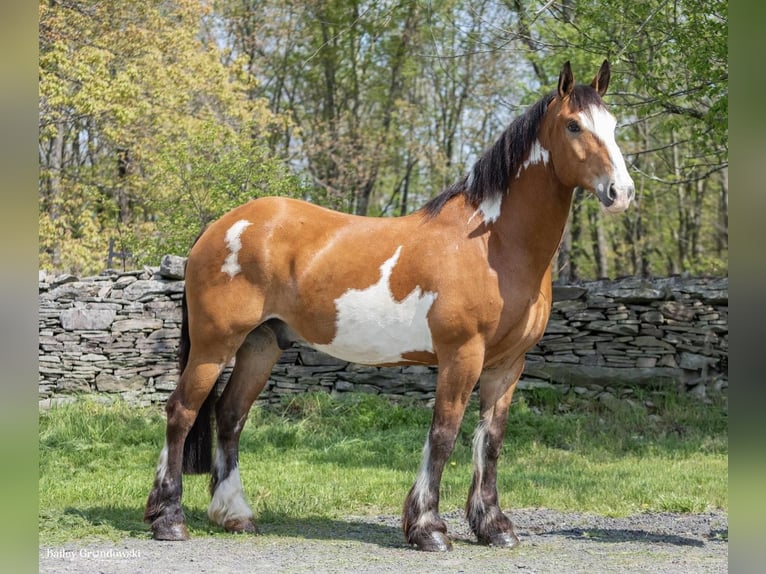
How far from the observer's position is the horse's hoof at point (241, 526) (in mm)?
4820

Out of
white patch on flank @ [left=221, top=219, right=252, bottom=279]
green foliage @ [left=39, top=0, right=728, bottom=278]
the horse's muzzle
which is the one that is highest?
green foliage @ [left=39, top=0, right=728, bottom=278]

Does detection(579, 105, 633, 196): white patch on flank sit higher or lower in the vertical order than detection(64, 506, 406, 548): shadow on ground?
higher

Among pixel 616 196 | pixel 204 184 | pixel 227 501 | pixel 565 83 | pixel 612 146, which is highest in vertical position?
pixel 204 184

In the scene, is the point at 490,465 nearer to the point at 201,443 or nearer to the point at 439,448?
the point at 439,448

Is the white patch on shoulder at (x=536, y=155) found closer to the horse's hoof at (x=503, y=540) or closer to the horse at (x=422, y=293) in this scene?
the horse at (x=422, y=293)

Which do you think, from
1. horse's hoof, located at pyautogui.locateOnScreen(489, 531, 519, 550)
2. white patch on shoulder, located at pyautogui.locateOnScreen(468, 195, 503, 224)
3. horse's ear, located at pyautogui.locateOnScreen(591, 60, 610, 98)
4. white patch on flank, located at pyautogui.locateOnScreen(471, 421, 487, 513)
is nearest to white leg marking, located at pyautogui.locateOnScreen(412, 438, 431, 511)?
white patch on flank, located at pyautogui.locateOnScreen(471, 421, 487, 513)

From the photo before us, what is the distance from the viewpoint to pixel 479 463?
472 cm

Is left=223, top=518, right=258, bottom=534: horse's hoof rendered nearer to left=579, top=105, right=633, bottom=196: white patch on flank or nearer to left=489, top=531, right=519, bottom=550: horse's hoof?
left=489, top=531, right=519, bottom=550: horse's hoof

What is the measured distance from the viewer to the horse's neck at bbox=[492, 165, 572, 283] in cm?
452

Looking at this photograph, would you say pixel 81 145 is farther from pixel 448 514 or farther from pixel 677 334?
pixel 448 514

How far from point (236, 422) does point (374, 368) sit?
450cm

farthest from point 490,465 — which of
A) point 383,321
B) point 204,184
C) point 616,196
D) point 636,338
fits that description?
point 204,184

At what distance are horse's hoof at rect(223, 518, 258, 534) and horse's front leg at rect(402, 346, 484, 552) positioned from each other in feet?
3.14
